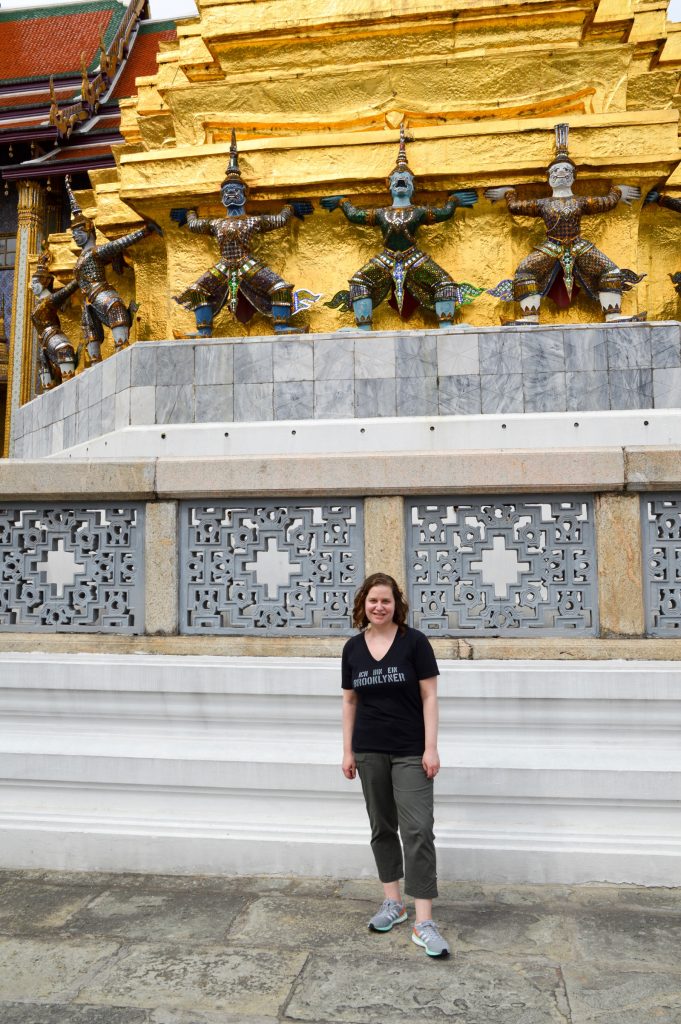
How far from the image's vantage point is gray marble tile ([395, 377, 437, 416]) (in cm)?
1011

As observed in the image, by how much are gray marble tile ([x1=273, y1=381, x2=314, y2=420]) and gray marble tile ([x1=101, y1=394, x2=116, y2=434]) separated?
2.19m

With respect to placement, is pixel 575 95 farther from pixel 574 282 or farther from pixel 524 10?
pixel 574 282

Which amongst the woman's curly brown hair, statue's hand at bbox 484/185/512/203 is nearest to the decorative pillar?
statue's hand at bbox 484/185/512/203

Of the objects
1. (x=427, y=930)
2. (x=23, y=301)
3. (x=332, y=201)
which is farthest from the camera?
(x=23, y=301)

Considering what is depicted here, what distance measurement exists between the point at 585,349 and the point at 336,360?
2.75 metres

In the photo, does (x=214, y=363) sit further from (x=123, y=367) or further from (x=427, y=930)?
(x=427, y=930)

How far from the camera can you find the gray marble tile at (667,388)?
980 cm

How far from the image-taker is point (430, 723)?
3752 millimetres

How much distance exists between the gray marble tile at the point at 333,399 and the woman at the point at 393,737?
6.48m

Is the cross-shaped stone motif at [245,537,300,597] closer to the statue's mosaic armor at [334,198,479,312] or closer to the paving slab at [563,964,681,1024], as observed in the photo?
the paving slab at [563,964,681,1024]

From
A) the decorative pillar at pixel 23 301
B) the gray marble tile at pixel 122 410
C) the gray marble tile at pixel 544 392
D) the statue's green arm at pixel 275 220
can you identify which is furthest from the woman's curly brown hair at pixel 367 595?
the decorative pillar at pixel 23 301

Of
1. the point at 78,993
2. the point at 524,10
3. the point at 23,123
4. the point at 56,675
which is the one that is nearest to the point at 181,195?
the point at 524,10

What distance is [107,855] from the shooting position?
15.1ft

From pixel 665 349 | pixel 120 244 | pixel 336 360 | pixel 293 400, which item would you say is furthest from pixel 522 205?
pixel 120 244
